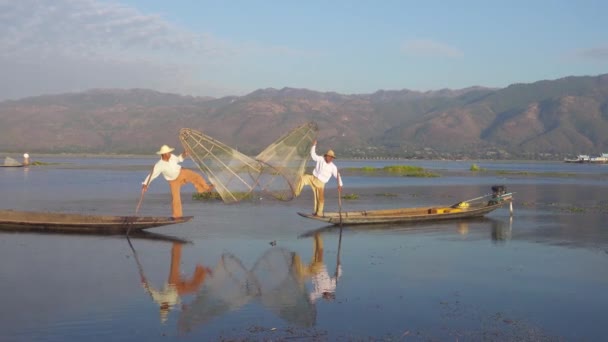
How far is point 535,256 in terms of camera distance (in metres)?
16.5

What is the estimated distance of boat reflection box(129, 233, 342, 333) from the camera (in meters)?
10.6

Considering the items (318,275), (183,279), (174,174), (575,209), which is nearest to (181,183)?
(174,174)

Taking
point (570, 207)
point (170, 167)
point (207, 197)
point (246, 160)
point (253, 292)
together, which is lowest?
point (570, 207)

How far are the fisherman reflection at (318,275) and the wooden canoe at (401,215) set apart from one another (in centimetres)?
392

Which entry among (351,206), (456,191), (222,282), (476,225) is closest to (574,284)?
(222,282)

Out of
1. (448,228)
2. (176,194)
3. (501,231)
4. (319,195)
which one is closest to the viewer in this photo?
(176,194)

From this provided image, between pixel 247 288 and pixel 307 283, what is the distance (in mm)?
1260

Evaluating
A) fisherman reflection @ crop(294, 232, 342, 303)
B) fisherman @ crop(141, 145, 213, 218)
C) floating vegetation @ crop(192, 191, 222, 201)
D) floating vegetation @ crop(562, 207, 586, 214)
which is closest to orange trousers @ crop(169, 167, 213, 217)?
fisherman @ crop(141, 145, 213, 218)

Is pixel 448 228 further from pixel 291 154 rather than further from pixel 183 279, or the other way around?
pixel 183 279

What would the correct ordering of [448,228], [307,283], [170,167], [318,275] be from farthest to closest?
[448,228], [170,167], [318,275], [307,283]

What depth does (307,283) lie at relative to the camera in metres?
12.9

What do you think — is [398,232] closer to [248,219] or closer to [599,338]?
[248,219]

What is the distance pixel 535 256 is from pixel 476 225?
6.40 m

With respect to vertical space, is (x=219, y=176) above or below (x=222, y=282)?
above
